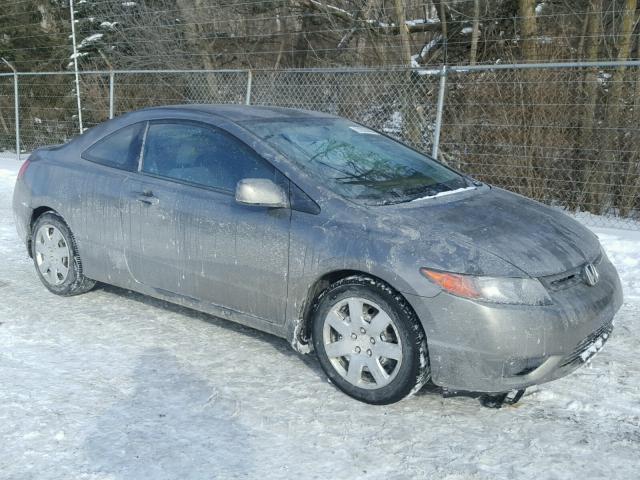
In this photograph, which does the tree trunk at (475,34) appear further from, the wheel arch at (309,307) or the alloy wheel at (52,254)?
the wheel arch at (309,307)

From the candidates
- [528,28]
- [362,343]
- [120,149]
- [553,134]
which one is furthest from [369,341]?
[528,28]

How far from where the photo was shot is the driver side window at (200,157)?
3898mm

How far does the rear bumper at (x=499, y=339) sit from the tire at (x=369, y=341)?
0.09m

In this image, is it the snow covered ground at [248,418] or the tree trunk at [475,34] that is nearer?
the snow covered ground at [248,418]

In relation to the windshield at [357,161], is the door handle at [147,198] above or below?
below

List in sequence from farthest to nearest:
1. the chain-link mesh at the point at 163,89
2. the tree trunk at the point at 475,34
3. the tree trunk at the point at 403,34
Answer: the chain-link mesh at the point at 163,89, the tree trunk at the point at 403,34, the tree trunk at the point at 475,34

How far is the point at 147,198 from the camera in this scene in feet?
14.0

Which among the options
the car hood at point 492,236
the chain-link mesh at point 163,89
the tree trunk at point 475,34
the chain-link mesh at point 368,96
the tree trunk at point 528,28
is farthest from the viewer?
the chain-link mesh at point 163,89

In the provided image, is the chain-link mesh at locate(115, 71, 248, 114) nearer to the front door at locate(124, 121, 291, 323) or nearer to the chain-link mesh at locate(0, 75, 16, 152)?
the chain-link mesh at locate(0, 75, 16, 152)

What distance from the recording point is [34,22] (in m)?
21.2

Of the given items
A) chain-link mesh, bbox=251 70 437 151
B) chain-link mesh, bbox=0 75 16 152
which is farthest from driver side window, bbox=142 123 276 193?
chain-link mesh, bbox=0 75 16 152

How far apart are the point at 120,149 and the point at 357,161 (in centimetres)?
178

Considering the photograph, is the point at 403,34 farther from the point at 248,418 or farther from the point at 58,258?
the point at 248,418

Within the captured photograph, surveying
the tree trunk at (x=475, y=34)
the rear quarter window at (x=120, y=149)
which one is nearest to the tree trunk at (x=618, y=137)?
the tree trunk at (x=475, y=34)
